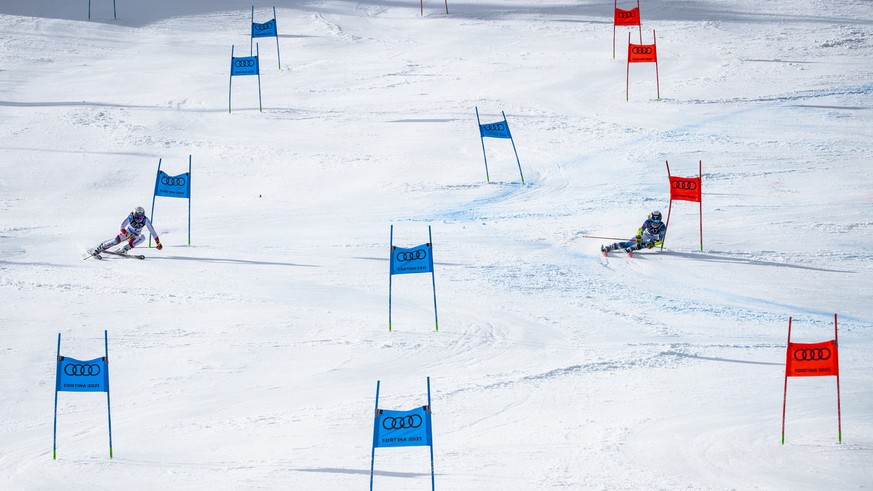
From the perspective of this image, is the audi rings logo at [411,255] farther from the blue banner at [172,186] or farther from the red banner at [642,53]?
the red banner at [642,53]

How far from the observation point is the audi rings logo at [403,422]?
10719mm

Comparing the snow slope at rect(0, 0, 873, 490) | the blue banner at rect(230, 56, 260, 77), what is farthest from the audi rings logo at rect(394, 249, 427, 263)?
the blue banner at rect(230, 56, 260, 77)

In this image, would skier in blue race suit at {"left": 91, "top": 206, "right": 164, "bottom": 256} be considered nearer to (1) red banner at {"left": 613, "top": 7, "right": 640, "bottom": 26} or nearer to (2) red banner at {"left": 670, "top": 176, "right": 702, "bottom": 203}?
(2) red banner at {"left": 670, "top": 176, "right": 702, "bottom": 203}

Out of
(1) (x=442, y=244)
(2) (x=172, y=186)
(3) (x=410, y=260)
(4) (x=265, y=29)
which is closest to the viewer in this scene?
(3) (x=410, y=260)

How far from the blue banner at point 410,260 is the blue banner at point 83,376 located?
4.53 metres

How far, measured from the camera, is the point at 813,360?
1212 cm

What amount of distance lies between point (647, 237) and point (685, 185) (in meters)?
1.06

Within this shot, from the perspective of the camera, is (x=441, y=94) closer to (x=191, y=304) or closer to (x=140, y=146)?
(x=140, y=146)

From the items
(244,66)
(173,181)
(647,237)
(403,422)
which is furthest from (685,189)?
(244,66)

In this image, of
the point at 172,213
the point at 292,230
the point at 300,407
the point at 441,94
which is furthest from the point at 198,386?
the point at 441,94

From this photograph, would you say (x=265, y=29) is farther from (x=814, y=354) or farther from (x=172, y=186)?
(x=814, y=354)

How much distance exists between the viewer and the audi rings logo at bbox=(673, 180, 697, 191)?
61.4 feet

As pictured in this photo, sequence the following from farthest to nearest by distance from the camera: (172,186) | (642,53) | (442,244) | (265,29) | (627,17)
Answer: (265,29), (627,17), (642,53), (442,244), (172,186)

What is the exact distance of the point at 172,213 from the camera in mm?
21281
